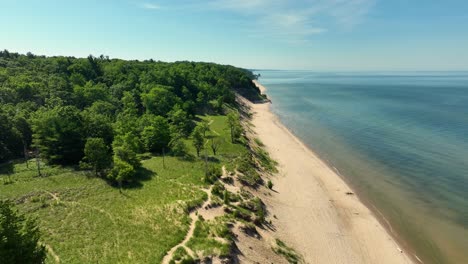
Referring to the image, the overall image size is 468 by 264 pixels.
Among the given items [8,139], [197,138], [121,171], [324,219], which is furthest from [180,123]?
[324,219]

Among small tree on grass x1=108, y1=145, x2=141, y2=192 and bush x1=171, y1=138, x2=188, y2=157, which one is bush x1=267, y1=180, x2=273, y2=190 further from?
small tree on grass x1=108, y1=145, x2=141, y2=192

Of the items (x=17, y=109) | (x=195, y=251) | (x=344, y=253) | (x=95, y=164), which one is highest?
(x=17, y=109)

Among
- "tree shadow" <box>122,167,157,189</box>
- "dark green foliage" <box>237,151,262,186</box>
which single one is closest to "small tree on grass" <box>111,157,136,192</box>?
"tree shadow" <box>122,167,157,189</box>

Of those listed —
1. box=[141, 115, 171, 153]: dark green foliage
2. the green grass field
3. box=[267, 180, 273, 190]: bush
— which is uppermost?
box=[141, 115, 171, 153]: dark green foliage

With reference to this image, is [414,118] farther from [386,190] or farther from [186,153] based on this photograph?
[186,153]

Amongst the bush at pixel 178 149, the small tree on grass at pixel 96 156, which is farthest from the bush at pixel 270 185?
the small tree on grass at pixel 96 156

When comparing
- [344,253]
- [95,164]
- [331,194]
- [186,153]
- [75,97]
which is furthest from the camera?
[75,97]

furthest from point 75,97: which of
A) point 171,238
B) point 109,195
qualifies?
point 171,238
